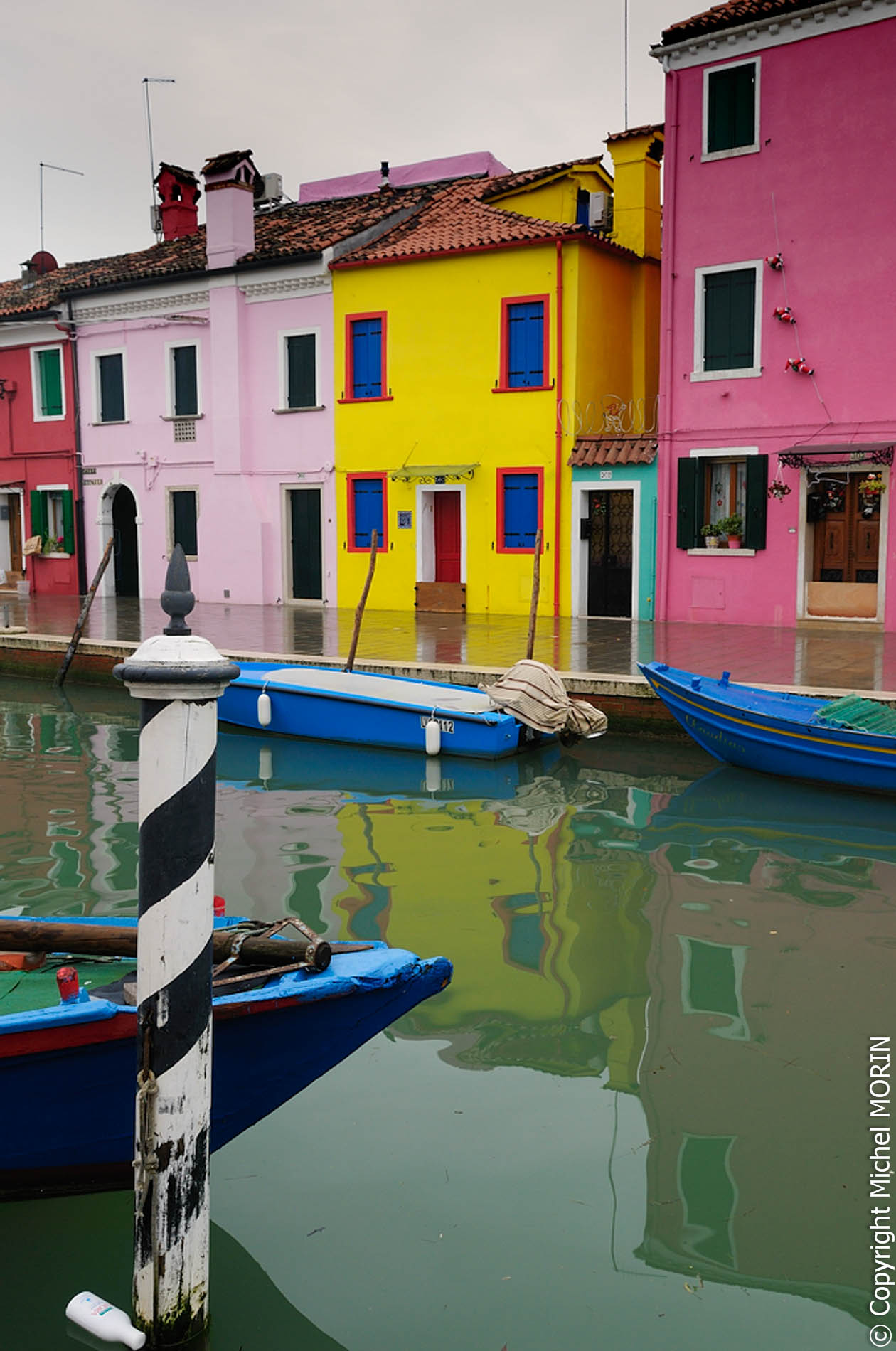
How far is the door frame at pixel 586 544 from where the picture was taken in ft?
61.7

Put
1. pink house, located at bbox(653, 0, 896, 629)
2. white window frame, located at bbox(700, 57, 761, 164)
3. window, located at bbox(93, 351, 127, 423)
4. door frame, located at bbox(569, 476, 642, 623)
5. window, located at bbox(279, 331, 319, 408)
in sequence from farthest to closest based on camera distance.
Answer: window, located at bbox(93, 351, 127, 423)
window, located at bbox(279, 331, 319, 408)
door frame, located at bbox(569, 476, 642, 623)
white window frame, located at bbox(700, 57, 761, 164)
pink house, located at bbox(653, 0, 896, 629)

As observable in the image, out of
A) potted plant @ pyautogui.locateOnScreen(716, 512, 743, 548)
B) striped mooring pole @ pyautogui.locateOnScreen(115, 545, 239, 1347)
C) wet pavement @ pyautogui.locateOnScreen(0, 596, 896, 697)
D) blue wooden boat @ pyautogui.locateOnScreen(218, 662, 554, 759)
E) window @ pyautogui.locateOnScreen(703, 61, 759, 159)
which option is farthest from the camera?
potted plant @ pyautogui.locateOnScreen(716, 512, 743, 548)

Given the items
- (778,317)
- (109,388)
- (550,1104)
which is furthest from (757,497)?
(109,388)

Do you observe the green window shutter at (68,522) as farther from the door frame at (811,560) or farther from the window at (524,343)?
the door frame at (811,560)

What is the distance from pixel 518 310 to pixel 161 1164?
18.3 metres

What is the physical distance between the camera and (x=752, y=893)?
748 cm

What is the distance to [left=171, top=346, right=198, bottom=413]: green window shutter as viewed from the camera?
23766 mm

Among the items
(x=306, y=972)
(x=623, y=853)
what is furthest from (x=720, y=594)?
(x=306, y=972)

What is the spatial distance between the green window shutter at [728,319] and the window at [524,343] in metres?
2.78

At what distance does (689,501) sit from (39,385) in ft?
49.5

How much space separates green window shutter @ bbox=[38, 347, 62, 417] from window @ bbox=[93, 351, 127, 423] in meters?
1.04

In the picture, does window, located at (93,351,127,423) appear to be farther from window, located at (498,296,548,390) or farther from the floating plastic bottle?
the floating plastic bottle

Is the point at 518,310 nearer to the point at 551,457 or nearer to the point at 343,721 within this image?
the point at 551,457

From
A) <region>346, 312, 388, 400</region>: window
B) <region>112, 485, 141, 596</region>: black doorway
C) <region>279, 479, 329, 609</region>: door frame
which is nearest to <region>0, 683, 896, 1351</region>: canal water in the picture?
<region>279, 479, 329, 609</region>: door frame
